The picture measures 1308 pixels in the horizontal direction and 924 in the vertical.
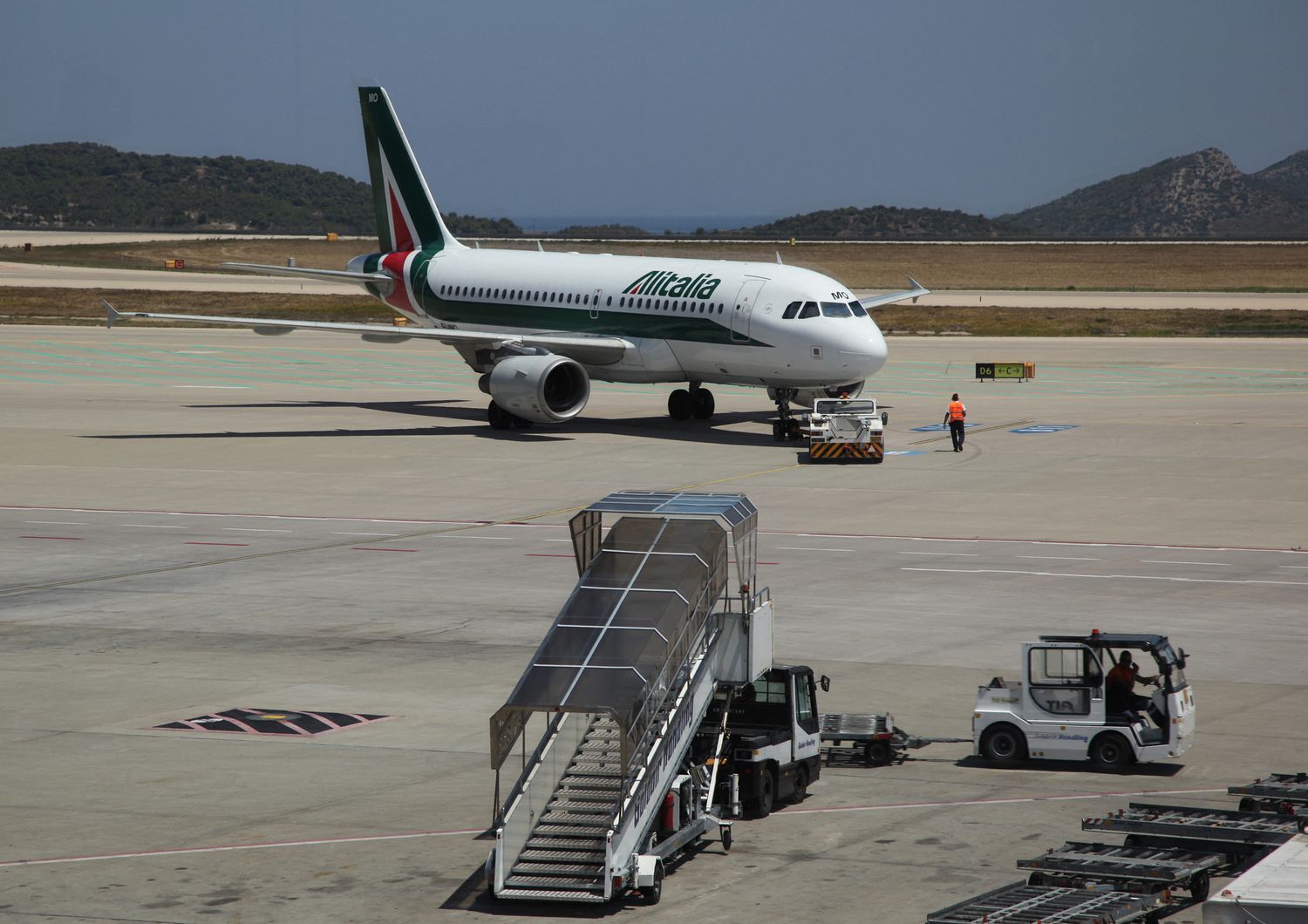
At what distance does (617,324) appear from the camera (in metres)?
58.7

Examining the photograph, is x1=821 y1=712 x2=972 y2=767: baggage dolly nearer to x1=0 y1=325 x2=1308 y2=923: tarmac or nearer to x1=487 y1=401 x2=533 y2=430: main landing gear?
x1=0 y1=325 x2=1308 y2=923: tarmac

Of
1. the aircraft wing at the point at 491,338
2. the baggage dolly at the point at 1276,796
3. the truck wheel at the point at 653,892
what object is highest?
the aircraft wing at the point at 491,338

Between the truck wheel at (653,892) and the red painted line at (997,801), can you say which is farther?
the red painted line at (997,801)

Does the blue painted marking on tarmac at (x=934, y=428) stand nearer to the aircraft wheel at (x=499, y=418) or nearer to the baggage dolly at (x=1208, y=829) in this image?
the aircraft wheel at (x=499, y=418)

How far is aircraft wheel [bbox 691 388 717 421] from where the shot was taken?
61.0 m

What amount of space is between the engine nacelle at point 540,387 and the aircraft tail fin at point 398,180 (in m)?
12.2

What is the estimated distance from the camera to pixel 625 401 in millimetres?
70188

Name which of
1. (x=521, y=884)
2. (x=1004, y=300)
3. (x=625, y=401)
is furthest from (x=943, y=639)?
(x=1004, y=300)

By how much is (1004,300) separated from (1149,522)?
94.1 metres

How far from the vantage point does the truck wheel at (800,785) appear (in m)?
20.3

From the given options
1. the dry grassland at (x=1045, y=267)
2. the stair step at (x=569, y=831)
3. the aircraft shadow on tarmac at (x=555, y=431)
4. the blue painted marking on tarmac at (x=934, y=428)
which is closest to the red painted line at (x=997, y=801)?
Answer: the stair step at (x=569, y=831)

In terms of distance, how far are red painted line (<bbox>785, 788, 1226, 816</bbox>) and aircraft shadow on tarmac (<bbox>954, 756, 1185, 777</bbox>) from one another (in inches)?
37.6

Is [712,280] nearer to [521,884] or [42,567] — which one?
[42,567]

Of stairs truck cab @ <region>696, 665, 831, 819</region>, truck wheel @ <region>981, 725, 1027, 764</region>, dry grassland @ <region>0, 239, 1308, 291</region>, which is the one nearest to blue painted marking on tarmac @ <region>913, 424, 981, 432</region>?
truck wheel @ <region>981, 725, 1027, 764</region>
